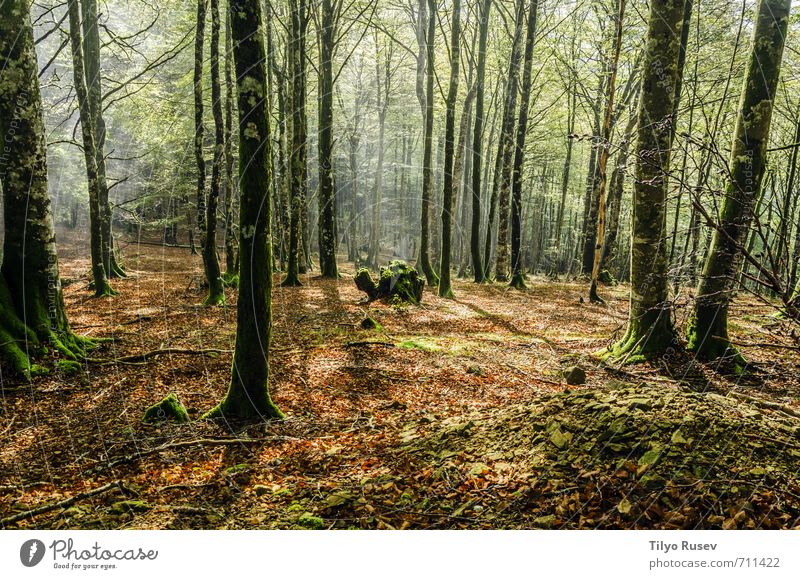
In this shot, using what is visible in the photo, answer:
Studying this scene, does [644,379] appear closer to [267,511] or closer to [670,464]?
[670,464]

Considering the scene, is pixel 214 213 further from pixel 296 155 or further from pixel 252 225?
pixel 252 225

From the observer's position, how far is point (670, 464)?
11.6 ft

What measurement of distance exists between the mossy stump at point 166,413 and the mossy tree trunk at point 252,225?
1.07 ft

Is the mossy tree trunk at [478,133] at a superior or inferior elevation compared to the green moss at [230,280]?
superior

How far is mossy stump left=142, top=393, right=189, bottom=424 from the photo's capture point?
5527 mm

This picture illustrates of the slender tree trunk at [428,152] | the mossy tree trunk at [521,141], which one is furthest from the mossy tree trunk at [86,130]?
the mossy tree trunk at [521,141]

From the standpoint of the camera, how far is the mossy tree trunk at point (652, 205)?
7.23 m

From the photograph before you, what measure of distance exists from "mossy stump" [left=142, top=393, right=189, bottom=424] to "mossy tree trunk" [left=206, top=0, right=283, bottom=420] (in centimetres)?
33

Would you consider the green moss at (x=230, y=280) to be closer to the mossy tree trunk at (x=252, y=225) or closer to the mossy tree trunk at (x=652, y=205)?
the mossy tree trunk at (x=252, y=225)

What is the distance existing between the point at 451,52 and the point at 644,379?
14959mm

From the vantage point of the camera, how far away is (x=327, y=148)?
17.0 m

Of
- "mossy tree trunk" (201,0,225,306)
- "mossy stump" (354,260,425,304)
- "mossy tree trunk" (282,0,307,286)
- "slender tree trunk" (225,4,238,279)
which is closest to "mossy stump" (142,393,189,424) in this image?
"mossy tree trunk" (201,0,225,306)

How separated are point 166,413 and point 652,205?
26.4 ft
